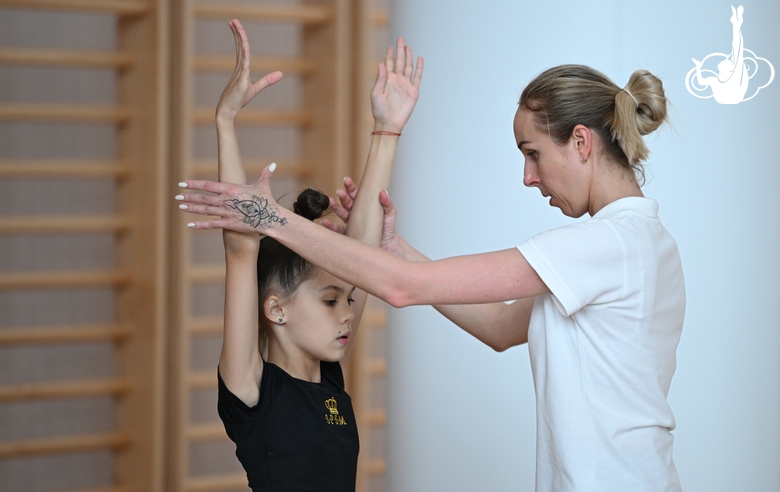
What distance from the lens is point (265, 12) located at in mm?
2682

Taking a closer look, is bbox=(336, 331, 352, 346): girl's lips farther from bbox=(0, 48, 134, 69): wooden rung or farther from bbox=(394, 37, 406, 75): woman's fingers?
bbox=(0, 48, 134, 69): wooden rung

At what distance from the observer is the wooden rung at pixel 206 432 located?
2.66 metres

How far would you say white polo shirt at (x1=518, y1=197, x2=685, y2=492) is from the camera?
4.79 feet

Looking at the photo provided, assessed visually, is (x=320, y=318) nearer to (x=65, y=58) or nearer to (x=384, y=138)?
(x=384, y=138)

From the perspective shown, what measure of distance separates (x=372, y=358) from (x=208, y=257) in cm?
71

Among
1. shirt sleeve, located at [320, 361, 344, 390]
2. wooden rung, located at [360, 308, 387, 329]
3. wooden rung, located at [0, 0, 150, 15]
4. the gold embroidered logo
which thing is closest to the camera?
the gold embroidered logo

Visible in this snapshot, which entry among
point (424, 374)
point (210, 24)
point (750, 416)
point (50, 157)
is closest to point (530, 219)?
point (424, 374)

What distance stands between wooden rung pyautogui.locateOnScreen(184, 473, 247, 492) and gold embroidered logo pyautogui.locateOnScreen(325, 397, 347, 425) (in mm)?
1193

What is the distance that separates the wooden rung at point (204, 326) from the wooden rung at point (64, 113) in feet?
2.31

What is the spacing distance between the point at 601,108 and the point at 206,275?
1.54m

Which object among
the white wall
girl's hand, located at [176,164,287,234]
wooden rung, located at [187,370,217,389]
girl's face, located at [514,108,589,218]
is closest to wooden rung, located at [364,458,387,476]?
the white wall

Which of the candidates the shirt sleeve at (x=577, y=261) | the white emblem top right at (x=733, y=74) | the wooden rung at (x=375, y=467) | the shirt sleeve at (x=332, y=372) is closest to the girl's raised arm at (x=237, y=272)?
the shirt sleeve at (x=332, y=372)

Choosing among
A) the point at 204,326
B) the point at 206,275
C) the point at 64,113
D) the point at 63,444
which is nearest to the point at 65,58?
the point at 64,113

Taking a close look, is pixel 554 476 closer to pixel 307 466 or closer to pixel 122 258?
pixel 307 466
